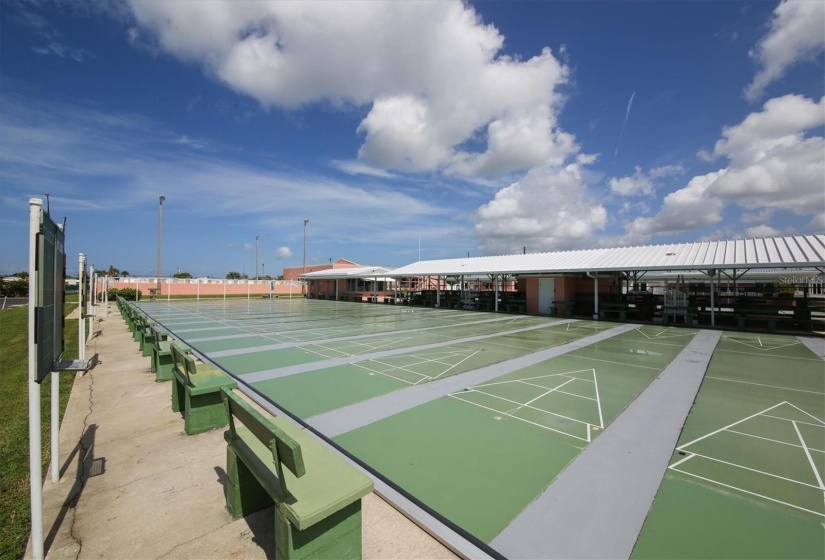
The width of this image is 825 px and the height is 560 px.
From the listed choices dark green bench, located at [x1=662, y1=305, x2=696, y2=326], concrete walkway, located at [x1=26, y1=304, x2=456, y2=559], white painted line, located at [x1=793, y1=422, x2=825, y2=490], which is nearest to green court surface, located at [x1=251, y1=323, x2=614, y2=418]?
concrete walkway, located at [x1=26, y1=304, x2=456, y2=559]

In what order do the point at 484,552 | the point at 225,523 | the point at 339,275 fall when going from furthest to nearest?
1. the point at 339,275
2. the point at 225,523
3. the point at 484,552

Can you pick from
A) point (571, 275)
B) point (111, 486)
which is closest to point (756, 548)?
point (111, 486)

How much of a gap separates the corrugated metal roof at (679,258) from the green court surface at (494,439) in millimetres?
10236

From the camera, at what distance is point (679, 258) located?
16625 millimetres

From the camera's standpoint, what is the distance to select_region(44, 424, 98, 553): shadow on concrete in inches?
112

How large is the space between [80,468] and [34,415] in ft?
5.63

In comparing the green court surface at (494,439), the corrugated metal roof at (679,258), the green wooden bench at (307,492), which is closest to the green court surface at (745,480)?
the green court surface at (494,439)

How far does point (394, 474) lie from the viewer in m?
3.59

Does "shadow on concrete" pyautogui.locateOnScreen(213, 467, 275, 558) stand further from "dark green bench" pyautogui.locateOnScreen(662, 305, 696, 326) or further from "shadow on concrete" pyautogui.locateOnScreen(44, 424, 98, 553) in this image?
"dark green bench" pyautogui.locateOnScreen(662, 305, 696, 326)

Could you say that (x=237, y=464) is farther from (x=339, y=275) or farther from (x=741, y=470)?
(x=339, y=275)

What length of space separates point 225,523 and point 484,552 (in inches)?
78.8

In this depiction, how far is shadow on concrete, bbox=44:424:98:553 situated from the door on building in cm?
2144

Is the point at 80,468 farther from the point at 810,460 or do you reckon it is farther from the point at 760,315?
the point at 760,315

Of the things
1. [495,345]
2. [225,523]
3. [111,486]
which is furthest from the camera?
[495,345]
